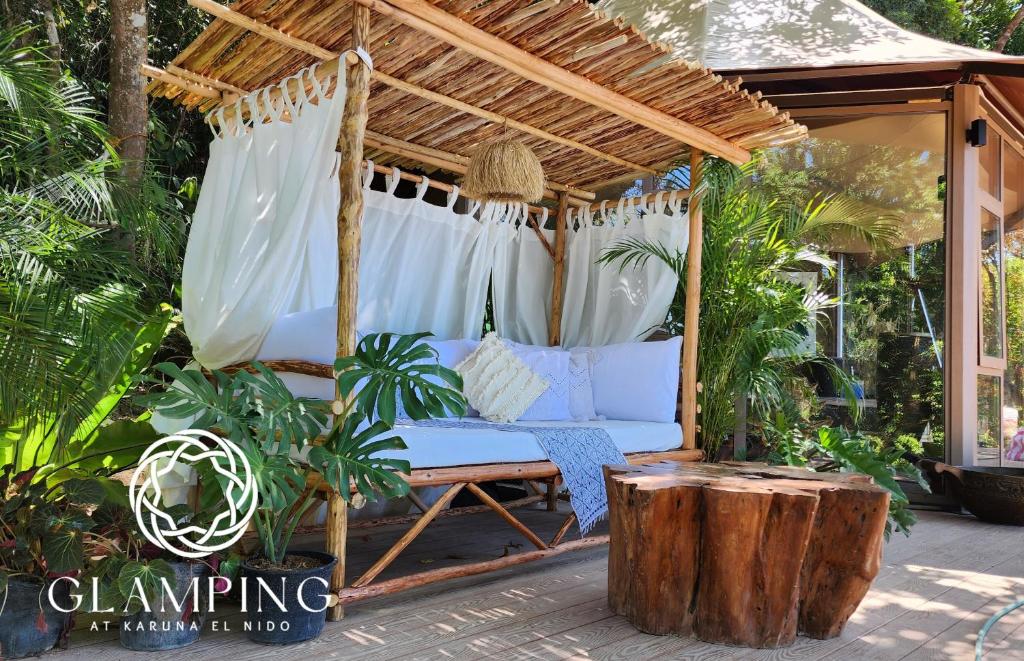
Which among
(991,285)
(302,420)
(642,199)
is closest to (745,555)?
(302,420)

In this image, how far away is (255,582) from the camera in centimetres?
247

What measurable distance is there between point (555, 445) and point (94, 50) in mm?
4462

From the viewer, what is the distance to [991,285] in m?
5.92

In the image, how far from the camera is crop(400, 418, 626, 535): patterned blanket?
350cm

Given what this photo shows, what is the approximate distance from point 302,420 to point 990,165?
5535 mm

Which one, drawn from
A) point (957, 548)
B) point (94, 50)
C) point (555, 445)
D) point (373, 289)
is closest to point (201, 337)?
point (373, 289)

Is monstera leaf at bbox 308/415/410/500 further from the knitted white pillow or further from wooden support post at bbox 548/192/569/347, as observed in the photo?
wooden support post at bbox 548/192/569/347

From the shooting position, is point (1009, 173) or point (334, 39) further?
point (1009, 173)

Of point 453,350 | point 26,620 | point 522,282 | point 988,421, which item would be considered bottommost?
point 26,620

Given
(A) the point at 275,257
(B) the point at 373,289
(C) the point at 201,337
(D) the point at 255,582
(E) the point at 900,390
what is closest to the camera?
(D) the point at 255,582

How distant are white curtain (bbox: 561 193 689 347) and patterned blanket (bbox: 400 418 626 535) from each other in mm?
1238

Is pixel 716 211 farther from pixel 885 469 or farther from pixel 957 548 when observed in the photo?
pixel 957 548

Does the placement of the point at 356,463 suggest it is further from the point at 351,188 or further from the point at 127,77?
the point at 127,77

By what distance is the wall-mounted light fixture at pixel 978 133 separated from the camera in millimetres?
5465
